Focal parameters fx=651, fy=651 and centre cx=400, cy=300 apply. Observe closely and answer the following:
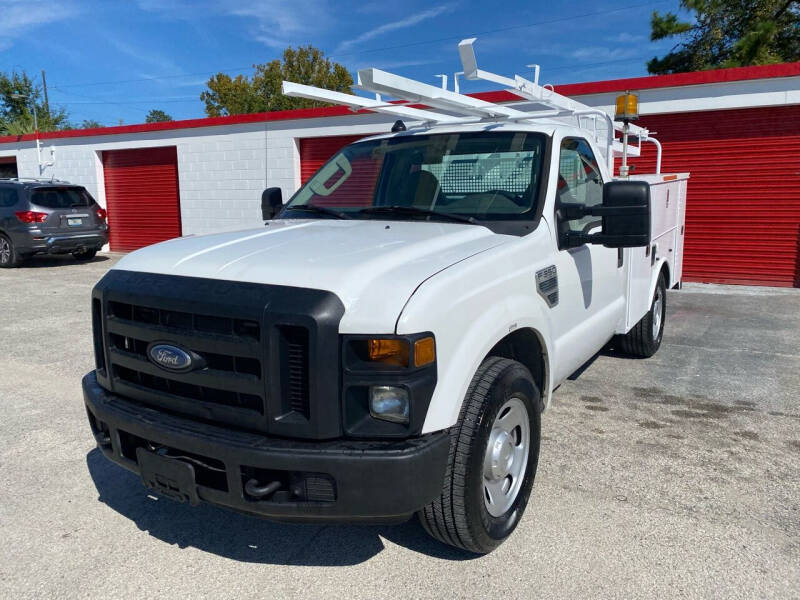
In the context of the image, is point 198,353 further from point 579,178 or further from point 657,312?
point 657,312

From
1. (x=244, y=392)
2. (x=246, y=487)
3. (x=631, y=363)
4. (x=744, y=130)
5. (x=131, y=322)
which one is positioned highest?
(x=744, y=130)

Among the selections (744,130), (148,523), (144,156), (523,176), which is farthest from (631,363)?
(144,156)

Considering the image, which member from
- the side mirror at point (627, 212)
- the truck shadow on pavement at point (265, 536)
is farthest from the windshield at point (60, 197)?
the side mirror at point (627, 212)

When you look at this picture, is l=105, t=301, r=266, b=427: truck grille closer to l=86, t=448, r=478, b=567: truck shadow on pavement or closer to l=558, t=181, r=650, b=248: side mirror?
l=86, t=448, r=478, b=567: truck shadow on pavement

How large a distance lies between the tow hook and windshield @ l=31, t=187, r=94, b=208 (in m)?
12.6

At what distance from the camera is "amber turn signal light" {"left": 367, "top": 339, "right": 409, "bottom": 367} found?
2.32 m

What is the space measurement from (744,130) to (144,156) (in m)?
13.2

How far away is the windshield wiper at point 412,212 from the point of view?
3447 mm

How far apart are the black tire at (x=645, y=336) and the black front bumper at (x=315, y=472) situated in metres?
4.03

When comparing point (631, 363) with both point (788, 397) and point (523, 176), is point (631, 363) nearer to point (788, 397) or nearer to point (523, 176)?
point (788, 397)

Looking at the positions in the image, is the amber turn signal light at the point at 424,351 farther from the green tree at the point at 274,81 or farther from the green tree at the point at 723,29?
the green tree at the point at 274,81

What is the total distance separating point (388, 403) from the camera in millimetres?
2365

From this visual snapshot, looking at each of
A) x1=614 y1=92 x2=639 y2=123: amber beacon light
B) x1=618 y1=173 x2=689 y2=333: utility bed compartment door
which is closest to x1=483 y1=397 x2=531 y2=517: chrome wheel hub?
x1=618 y1=173 x2=689 y2=333: utility bed compartment door

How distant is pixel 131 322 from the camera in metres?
2.78
